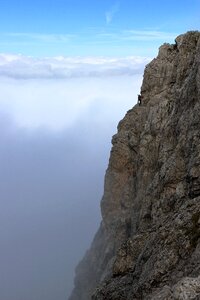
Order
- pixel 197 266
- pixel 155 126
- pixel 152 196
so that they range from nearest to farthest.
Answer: pixel 197 266 < pixel 152 196 < pixel 155 126

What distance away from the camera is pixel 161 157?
4847 centimetres

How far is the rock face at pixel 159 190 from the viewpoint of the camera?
29.2m

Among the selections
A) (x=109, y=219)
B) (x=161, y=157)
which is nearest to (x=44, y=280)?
(x=109, y=219)

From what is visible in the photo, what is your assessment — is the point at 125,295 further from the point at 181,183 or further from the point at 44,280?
the point at 44,280

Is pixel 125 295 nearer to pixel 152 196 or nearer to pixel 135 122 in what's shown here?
pixel 152 196

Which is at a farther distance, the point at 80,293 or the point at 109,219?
the point at 80,293

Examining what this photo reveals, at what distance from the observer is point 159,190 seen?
43.2m

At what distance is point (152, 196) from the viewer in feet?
149

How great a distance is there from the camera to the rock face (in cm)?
2923

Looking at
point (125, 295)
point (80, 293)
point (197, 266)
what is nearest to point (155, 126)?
point (125, 295)

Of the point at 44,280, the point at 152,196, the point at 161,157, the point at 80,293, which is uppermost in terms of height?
the point at 161,157

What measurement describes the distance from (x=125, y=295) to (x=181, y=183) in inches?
472

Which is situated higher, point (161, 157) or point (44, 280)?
point (161, 157)

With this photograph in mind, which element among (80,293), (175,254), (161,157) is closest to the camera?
(175,254)
